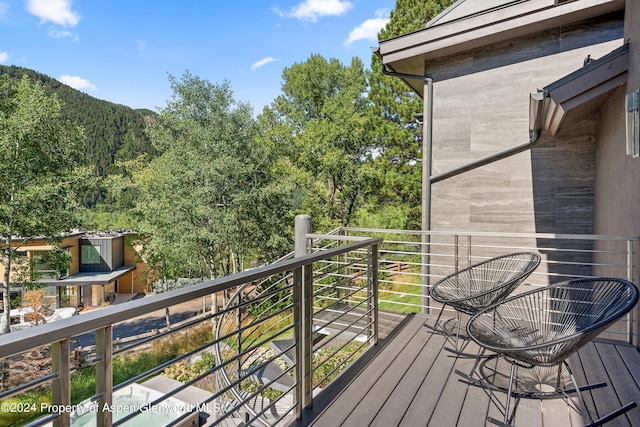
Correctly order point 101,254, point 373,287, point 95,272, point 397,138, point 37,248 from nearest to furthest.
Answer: point 373,287
point 397,138
point 37,248
point 95,272
point 101,254

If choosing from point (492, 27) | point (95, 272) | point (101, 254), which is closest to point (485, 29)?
point (492, 27)

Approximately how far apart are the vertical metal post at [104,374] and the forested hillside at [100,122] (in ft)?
107

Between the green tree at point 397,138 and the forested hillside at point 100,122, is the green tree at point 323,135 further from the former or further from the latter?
the forested hillside at point 100,122

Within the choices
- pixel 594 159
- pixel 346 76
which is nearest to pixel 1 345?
pixel 594 159

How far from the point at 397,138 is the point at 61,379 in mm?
14240

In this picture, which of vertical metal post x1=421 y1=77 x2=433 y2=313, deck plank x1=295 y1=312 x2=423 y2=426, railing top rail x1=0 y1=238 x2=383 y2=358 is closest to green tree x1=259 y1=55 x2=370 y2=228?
vertical metal post x1=421 y1=77 x2=433 y2=313

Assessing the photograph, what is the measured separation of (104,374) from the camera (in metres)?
1.15

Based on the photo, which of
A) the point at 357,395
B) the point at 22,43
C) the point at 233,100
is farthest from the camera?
the point at 22,43

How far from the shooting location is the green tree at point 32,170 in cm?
1215

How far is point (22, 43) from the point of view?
4497 centimetres

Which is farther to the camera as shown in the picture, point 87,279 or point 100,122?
point 100,122

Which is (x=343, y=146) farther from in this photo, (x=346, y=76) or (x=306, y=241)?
(x=306, y=241)

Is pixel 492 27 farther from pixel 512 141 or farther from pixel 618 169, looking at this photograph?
pixel 618 169

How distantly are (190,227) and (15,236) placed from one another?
529 cm
